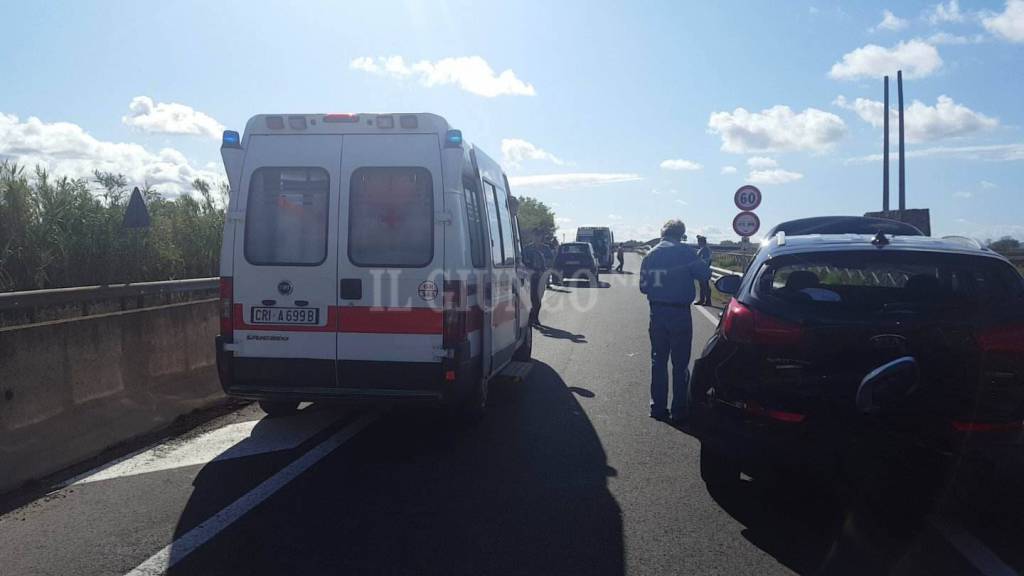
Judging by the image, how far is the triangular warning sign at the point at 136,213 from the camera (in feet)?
38.5

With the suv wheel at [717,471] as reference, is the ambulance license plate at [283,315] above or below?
above

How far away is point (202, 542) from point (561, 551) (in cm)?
186

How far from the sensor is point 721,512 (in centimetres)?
528

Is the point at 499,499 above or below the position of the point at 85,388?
below

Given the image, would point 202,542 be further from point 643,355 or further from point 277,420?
point 643,355

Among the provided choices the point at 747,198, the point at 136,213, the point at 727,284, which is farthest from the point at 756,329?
the point at 747,198

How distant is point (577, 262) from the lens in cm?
3278

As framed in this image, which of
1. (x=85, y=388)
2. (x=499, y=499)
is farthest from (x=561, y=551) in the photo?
(x=85, y=388)

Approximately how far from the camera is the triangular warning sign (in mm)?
11727

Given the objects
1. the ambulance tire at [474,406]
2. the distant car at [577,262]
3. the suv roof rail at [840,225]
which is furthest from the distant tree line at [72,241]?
the distant car at [577,262]

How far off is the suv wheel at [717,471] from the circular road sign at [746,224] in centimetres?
1548

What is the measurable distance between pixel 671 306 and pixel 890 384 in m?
3.48

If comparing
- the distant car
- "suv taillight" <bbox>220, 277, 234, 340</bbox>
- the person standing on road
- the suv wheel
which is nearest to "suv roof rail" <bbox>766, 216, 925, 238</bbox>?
the person standing on road

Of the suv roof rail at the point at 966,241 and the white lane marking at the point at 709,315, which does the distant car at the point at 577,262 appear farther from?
the suv roof rail at the point at 966,241
